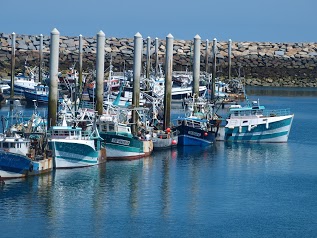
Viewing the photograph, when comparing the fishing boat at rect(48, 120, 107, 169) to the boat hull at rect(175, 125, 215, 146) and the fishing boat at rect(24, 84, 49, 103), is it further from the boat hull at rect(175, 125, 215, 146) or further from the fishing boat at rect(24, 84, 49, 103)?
the fishing boat at rect(24, 84, 49, 103)

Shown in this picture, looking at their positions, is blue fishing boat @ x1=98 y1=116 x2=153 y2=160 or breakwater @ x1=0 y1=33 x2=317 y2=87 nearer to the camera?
blue fishing boat @ x1=98 y1=116 x2=153 y2=160

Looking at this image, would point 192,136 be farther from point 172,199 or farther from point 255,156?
point 172,199

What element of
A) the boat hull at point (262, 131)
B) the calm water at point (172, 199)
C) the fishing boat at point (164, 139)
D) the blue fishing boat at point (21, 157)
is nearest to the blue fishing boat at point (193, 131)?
the fishing boat at point (164, 139)

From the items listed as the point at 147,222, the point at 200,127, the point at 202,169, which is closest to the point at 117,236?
the point at 147,222

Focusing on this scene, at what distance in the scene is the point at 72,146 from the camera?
151 feet

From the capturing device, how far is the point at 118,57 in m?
124

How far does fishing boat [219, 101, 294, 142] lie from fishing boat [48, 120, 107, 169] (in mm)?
15001

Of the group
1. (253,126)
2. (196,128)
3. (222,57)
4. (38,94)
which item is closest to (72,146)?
(196,128)

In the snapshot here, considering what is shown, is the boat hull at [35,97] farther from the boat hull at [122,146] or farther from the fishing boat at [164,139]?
the boat hull at [122,146]

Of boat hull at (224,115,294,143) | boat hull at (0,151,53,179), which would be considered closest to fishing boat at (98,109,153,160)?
boat hull at (0,151,53,179)

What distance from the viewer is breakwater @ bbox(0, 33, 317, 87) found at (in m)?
119

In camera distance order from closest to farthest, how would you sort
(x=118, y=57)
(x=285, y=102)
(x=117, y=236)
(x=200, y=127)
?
(x=117, y=236), (x=200, y=127), (x=285, y=102), (x=118, y=57)

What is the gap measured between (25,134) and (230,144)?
1790cm

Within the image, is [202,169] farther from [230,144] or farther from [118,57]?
[118,57]
